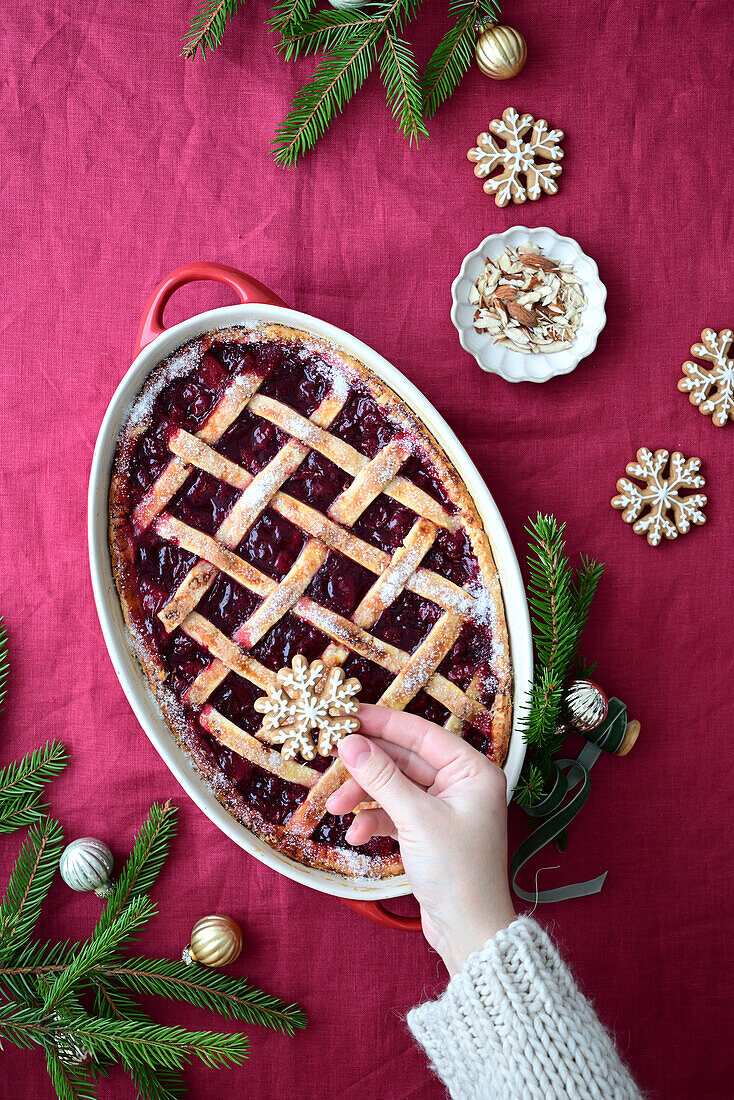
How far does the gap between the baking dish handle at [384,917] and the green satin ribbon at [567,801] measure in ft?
0.57

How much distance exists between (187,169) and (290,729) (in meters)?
0.93

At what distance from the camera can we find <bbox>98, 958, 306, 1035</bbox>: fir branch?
115 centimetres

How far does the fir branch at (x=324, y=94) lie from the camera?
1148mm

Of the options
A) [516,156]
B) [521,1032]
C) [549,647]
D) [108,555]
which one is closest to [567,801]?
[549,647]

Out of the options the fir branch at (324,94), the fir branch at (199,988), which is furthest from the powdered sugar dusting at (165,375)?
the fir branch at (199,988)

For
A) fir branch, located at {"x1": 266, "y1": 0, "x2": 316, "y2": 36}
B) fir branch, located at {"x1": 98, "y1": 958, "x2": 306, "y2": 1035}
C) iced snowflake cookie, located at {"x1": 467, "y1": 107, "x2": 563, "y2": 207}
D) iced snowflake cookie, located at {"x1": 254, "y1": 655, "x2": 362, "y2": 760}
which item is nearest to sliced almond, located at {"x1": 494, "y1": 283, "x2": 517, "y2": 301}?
iced snowflake cookie, located at {"x1": 467, "y1": 107, "x2": 563, "y2": 207}

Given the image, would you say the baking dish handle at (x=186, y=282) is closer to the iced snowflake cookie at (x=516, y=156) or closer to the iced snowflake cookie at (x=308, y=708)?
the iced snowflake cookie at (x=516, y=156)

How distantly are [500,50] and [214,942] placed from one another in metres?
1.47

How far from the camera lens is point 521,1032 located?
0.86 m

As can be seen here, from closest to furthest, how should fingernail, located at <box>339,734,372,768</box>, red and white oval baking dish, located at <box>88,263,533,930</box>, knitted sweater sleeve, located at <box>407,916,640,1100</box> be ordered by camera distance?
knitted sweater sleeve, located at <box>407,916,640,1100</box> → fingernail, located at <box>339,734,372,768</box> → red and white oval baking dish, located at <box>88,263,533,930</box>

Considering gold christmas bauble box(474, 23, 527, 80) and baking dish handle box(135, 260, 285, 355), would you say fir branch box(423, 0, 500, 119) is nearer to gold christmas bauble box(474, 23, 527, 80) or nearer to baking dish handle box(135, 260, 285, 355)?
gold christmas bauble box(474, 23, 527, 80)

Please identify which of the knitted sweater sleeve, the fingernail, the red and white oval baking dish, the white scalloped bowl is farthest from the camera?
the white scalloped bowl

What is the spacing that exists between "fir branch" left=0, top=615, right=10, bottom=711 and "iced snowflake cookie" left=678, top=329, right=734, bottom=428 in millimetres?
1200

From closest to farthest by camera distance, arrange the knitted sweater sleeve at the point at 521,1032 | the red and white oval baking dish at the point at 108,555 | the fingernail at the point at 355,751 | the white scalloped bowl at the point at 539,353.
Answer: the knitted sweater sleeve at the point at 521,1032
the fingernail at the point at 355,751
the red and white oval baking dish at the point at 108,555
the white scalloped bowl at the point at 539,353
